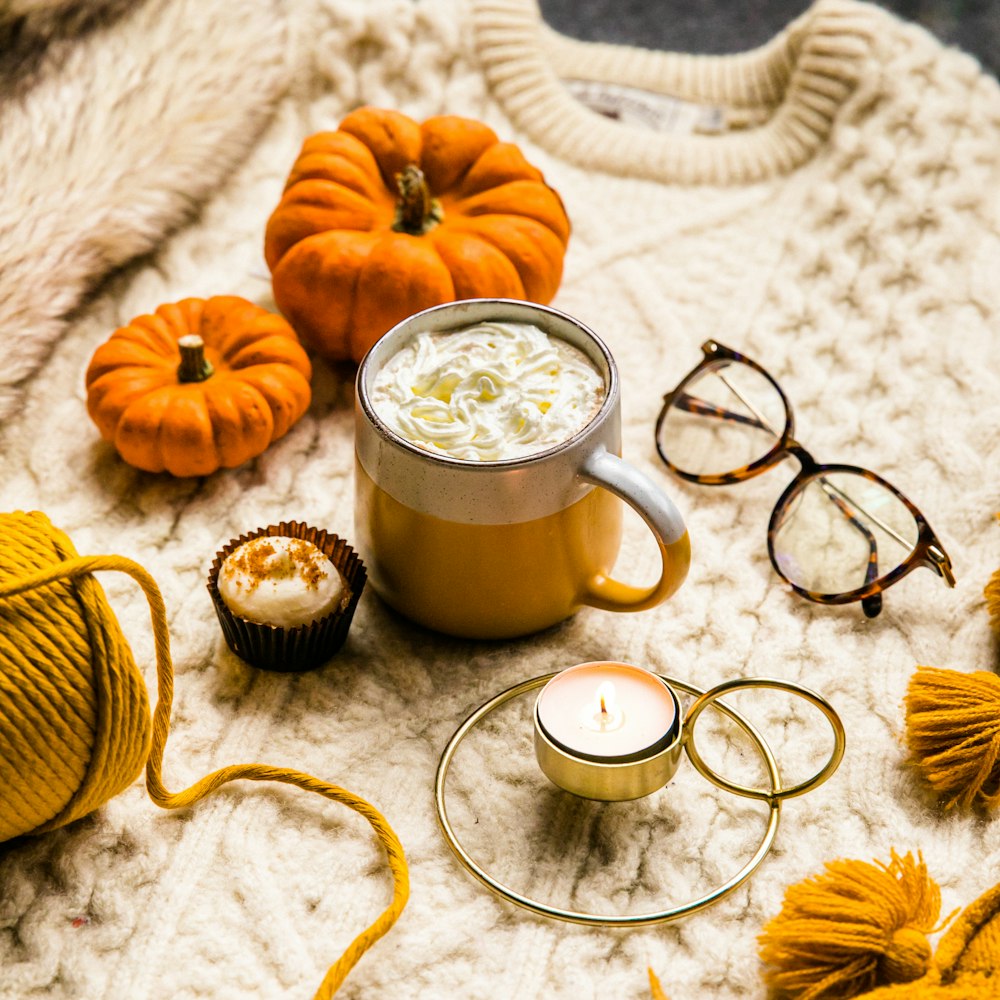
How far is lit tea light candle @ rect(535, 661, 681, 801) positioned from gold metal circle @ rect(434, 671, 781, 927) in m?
0.07

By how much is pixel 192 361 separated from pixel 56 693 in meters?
0.38

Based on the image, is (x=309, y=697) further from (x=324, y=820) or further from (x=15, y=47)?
(x=15, y=47)

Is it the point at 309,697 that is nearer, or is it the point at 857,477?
the point at 309,697

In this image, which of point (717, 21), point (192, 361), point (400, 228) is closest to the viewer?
point (192, 361)

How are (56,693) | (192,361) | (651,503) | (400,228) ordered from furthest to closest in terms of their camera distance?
1. (400,228)
2. (192,361)
3. (651,503)
4. (56,693)

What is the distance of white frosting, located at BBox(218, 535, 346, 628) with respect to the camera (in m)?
0.80

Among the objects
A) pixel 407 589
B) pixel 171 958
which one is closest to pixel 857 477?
pixel 407 589

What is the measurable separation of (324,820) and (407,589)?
0.55ft

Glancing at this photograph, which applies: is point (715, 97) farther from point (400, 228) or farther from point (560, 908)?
point (560, 908)

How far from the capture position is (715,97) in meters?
1.32

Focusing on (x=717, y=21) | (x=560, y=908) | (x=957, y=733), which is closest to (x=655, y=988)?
(x=560, y=908)

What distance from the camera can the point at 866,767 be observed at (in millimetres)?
785

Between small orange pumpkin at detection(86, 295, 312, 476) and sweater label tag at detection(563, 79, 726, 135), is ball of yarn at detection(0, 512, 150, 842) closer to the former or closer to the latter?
small orange pumpkin at detection(86, 295, 312, 476)

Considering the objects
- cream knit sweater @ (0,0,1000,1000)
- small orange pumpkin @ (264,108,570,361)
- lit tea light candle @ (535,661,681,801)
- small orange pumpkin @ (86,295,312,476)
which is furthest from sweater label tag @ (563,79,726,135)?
lit tea light candle @ (535,661,681,801)
